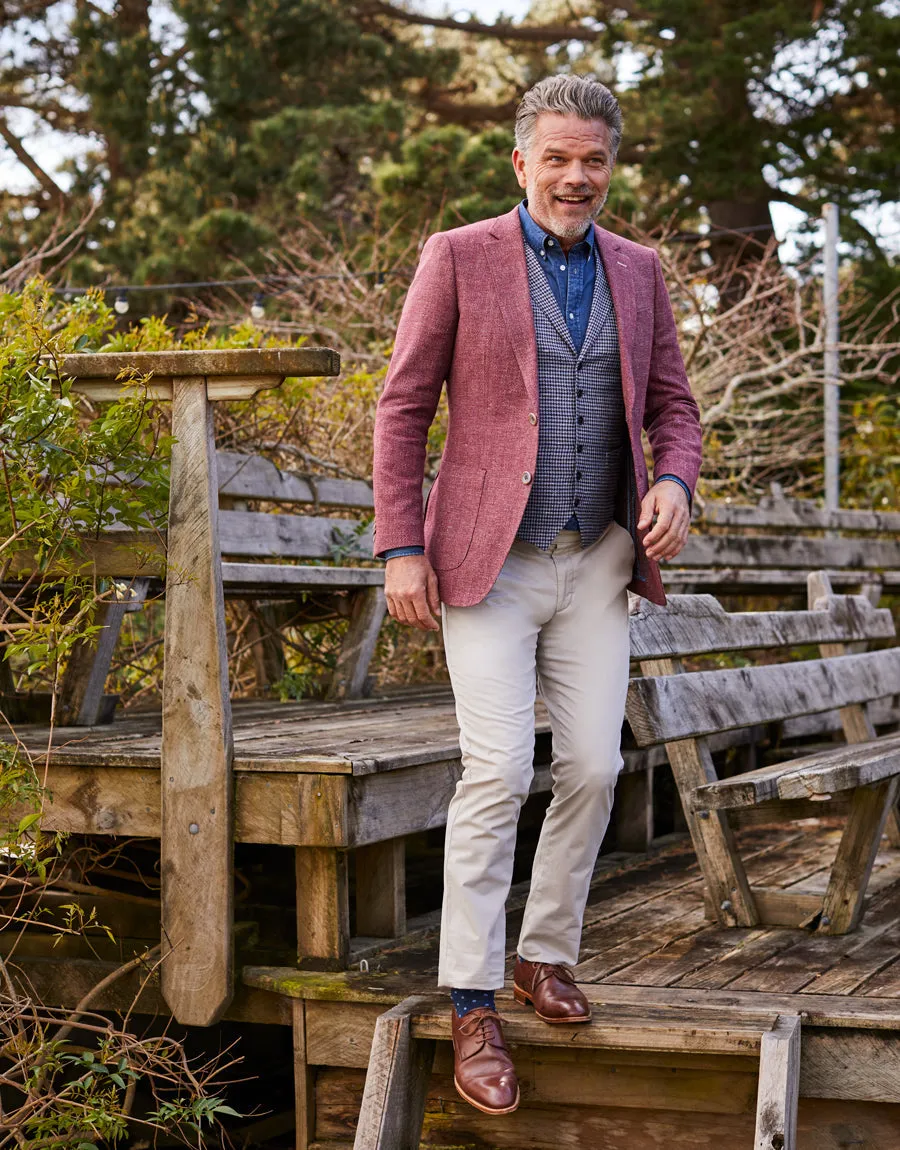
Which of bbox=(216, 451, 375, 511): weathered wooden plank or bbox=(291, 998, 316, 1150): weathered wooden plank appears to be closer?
bbox=(291, 998, 316, 1150): weathered wooden plank

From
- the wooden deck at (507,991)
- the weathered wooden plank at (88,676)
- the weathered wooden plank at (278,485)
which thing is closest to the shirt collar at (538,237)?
the wooden deck at (507,991)

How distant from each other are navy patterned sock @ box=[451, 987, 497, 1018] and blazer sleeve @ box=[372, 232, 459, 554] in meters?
0.94

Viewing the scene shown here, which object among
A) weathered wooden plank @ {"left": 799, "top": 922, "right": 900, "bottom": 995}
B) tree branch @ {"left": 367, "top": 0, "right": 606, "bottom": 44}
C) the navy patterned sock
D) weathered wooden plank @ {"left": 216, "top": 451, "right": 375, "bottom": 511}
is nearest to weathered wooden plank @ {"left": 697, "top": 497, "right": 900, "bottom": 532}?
weathered wooden plank @ {"left": 216, "top": 451, "right": 375, "bottom": 511}

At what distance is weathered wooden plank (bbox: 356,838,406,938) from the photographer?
391cm

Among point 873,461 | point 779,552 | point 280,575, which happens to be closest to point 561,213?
point 280,575

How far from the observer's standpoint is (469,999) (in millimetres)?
3113

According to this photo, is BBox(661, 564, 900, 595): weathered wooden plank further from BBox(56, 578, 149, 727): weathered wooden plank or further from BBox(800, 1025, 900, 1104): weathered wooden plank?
BBox(800, 1025, 900, 1104): weathered wooden plank

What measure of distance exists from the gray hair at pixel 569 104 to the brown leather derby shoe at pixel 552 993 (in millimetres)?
1752

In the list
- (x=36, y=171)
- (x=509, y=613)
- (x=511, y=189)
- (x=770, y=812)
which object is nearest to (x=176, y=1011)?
(x=509, y=613)

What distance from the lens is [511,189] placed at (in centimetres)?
1441

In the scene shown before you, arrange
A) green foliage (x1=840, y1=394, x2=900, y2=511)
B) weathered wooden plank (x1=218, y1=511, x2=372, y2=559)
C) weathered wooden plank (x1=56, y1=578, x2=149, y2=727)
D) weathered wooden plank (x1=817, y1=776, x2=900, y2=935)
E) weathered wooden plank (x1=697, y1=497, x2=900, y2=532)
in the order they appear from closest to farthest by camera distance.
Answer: weathered wooden plank (x1=817, y1=776, x2=900, y2=935), weathered wooden plank (x1=56, y1=578, x2=149, y2=727), weathered wooden plank (x1=218, y1=511, x2=372, y2=559), weathered wooden plank (x1=697, y1=497, x2=900, y2=532), green foliage (x1=840, y1=394, x2=900, y2=511)

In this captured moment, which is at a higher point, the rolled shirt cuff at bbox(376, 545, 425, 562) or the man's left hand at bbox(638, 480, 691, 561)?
the man's left hand at bbox(638, 480, 691, 561)

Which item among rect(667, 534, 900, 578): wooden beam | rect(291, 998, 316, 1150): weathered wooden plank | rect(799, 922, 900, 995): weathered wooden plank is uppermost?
rect(667, 534, 900, 578): wooden beam

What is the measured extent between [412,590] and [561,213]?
859 mm
